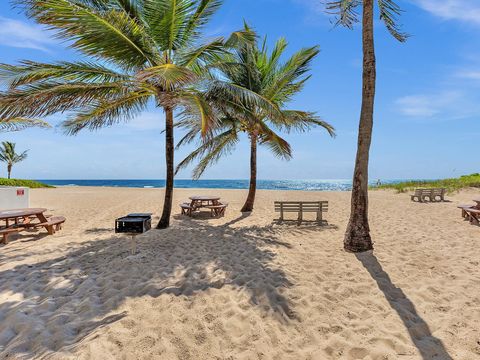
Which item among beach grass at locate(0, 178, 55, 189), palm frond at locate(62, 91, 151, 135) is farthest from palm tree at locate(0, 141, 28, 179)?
palm frond at locate(62, 91, 151, 135)

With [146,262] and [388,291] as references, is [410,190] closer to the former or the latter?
[388,291]

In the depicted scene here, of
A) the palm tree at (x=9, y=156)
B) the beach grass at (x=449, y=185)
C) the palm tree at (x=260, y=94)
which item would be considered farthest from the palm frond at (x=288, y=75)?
the palm tree at (x=9, y=156)

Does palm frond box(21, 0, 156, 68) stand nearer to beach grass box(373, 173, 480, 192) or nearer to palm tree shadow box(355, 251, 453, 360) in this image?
palm tree shadow box(355, 251, 453, 360)

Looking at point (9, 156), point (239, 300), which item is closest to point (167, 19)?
point (239, 300)

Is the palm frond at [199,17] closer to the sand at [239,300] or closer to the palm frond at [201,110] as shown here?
the palm frond at [201,110]

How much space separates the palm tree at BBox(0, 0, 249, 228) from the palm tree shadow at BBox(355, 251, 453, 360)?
4601mm

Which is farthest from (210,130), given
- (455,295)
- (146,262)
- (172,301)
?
(455,295)

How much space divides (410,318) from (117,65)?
28.5 ft

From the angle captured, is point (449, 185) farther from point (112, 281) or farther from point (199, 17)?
point (112, 281)

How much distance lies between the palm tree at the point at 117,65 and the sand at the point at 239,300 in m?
3.10

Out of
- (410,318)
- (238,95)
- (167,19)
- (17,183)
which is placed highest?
(167,19)

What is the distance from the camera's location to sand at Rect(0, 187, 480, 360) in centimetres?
290

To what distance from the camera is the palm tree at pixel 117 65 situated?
5.62 meters

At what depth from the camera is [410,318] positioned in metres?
3.49
